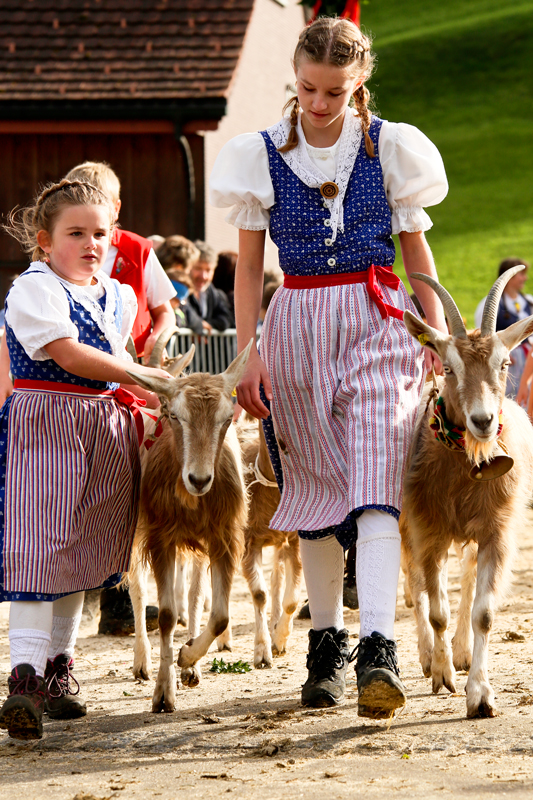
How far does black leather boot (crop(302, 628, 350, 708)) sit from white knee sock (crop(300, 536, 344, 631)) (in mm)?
58

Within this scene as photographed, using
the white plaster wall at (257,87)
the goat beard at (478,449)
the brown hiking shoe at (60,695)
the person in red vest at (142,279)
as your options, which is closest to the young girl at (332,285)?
the goat beard at (478,449)

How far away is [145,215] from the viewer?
15.2 m

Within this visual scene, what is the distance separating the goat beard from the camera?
4261 mm

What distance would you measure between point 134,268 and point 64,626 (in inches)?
81.2

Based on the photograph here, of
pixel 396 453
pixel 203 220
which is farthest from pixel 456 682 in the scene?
pixel 203 220

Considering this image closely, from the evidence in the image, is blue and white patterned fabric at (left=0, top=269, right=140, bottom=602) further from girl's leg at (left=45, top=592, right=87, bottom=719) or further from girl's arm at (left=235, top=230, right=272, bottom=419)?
girl's arm at (left=235, top=230, right=272, bottom=419)

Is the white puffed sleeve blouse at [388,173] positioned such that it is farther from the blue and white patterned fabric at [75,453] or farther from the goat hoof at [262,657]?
the goat hoof at [262,657]

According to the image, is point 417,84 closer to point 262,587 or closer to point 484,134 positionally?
point 484,134

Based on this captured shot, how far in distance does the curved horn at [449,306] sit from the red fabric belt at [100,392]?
4.45 feet

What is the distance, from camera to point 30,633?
410cm

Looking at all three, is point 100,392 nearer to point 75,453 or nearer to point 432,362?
point 75,453

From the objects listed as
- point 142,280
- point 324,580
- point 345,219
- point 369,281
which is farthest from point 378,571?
point 142,280

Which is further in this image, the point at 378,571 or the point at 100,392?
the point at 100,392

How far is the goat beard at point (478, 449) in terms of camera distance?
4.26m
